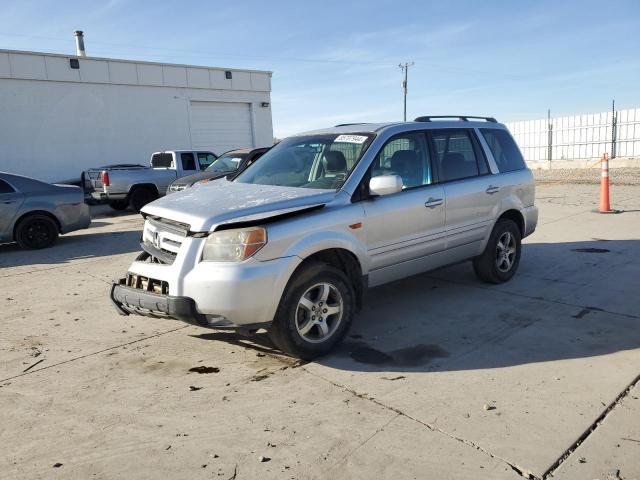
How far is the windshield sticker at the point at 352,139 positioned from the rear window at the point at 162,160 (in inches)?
456

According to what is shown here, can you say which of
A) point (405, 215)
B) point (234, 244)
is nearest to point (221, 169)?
point (405, 215)

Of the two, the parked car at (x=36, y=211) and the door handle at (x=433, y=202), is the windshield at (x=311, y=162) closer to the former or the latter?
the door handle at (x=433, y=202)

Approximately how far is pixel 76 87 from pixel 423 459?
19.5m

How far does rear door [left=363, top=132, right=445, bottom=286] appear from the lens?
14.7 feet

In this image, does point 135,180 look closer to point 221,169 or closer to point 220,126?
point 221,169

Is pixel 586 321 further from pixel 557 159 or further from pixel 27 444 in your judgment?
pixel 557 159

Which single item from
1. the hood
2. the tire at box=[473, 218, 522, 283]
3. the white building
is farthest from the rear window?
the tire at box=[473, 218, 522, 283]

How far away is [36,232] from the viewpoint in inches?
366

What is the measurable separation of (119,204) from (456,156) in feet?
38.5

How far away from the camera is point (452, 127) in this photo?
5484mm

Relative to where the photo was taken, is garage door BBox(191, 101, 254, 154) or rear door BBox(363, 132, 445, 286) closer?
rear door BBox(363, 132, 445, 286)

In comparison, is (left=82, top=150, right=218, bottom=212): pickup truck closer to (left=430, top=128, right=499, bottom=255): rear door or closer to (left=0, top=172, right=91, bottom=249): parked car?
(left=0, top=172, right=91, bottom=249): parked car

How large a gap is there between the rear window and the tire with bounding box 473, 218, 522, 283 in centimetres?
1166

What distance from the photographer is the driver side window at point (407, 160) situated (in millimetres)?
4652
